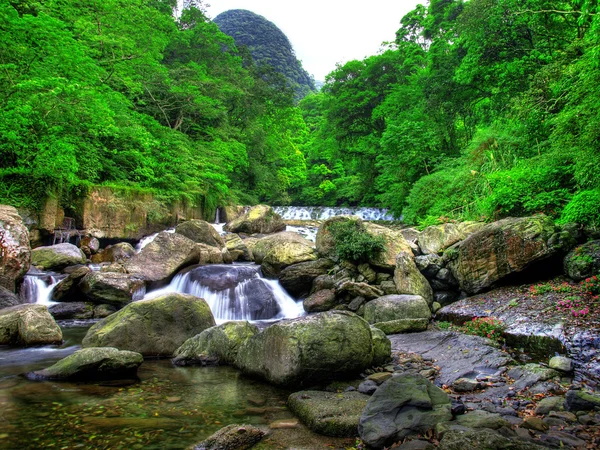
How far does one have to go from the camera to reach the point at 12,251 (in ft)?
27.9

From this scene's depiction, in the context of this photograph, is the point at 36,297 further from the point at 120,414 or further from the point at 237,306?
the point at 120,414

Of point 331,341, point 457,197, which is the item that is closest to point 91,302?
point 331,341

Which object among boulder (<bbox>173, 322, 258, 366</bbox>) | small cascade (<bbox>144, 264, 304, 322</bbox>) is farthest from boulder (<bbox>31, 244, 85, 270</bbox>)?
boulder (<bbox>173, 322, 258, 366</bbox>)

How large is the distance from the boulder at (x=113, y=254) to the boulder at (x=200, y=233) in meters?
2.16

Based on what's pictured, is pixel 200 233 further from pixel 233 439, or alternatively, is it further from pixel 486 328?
pixel 233 439

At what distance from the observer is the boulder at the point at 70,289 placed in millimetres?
9508

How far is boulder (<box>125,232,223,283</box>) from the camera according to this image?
1072cm

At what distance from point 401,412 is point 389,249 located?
7.23m

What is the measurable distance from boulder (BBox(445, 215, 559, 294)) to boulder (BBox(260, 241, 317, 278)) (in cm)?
456

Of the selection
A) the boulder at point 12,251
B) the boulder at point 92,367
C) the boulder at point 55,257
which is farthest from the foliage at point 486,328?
the boulder at point 55,257

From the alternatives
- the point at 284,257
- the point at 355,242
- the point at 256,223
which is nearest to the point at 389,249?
the point at 355,242

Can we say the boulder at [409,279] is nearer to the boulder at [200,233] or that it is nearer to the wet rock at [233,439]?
the wet rock at [233,439]

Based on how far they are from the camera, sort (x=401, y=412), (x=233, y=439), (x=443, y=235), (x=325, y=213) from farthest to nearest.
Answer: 1. (x=325, y=213)
2. (x=443, y=235)
3. (x=401, y=412)
4. (x=233, y=439)

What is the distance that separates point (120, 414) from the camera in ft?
13.2
